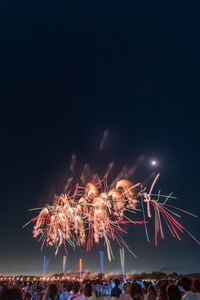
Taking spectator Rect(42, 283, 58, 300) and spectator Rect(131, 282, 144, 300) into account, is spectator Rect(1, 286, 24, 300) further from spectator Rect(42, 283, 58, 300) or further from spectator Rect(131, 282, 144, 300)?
spectator Rect(131, 282, 144, 300)

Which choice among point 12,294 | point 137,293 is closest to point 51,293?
point 137,293

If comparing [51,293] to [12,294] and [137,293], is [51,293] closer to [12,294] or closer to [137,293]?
[137,293]

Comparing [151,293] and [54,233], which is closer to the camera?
[151,293]

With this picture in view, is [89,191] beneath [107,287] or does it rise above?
above

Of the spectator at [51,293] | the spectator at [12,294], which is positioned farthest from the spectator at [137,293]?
the spectator at [12,294]

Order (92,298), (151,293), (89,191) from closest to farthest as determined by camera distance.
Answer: (151,293)
(92,298)
(89,191)

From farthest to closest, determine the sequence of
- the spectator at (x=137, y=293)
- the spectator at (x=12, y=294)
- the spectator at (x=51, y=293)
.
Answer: the spectator at (x=51, y=293)
the spectator at (x=137, y=293)
the spectator at (x=12, y=294)

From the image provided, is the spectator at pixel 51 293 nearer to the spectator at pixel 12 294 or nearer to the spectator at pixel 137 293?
the spectator at pixel 137 293

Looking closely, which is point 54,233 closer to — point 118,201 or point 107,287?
point 118,201

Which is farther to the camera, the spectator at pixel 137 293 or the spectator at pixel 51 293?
the spectator at pixel 51 293

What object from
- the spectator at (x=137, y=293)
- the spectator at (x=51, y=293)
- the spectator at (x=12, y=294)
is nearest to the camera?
the spectator at (x=12, y=294)

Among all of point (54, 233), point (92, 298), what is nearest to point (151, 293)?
point (92, 298)
